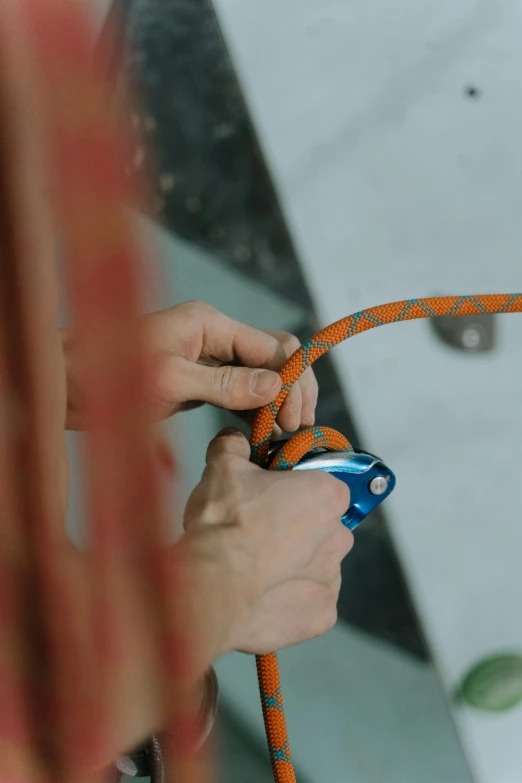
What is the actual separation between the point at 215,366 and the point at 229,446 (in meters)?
0.08

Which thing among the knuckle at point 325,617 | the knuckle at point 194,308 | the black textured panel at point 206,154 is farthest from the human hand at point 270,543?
the black textured panel at point 206,154

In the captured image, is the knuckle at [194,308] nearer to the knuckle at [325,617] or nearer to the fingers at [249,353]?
the fingers at [249,353]

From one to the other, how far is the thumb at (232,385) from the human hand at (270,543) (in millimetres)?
49

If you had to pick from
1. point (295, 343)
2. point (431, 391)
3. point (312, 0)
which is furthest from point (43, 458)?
point (312, 0)

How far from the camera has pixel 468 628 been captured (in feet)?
2.06

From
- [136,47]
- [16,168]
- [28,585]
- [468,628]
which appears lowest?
[468,628]

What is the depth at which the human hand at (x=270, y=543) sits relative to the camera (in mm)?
349

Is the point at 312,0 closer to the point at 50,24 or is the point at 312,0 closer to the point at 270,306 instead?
the point at 270,306

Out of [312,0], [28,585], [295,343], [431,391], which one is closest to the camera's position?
[28,585]

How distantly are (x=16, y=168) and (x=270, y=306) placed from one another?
0.50 meters

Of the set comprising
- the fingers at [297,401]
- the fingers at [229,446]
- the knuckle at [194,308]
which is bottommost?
the fingers at [229,446]

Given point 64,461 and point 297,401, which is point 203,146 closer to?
point 297,401

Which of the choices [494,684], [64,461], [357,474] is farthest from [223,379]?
[494,684]

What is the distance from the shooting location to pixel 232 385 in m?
0.45
